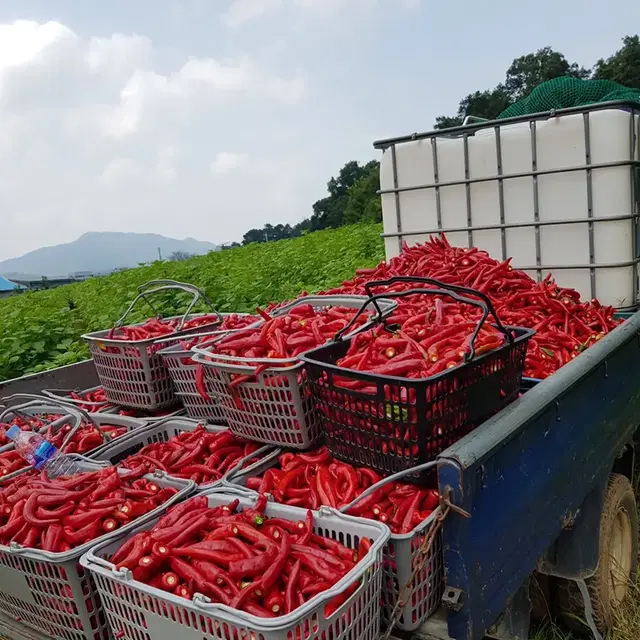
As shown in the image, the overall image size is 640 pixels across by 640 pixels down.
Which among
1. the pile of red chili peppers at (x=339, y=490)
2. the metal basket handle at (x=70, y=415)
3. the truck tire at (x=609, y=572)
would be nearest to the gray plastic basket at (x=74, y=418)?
the metal basket handle at (x=70, y=415)

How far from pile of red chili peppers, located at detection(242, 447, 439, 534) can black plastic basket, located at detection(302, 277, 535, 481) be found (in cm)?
7

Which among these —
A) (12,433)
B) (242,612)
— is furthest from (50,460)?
(242,612)

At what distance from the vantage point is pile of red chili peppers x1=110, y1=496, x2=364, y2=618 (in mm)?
1864

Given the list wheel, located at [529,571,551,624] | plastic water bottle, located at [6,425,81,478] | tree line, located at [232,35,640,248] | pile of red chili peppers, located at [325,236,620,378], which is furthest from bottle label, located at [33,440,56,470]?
tree line, located at [232,35,640,248]

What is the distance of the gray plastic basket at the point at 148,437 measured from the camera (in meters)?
3.24

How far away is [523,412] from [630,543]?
188 cm

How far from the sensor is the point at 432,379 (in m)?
2.16

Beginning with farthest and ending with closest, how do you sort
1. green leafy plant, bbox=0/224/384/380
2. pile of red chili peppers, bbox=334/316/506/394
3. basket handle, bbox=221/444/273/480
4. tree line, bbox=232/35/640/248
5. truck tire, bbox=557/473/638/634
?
tree line, bbox=232/35/640/248 < green leafy plant, bbox=0/224/384/380 < truck tire, bbox=557/473/638/634 < basket handle, bbox=221/444/273/480 < pile of red chili peppers, bbox=334/316/506/394

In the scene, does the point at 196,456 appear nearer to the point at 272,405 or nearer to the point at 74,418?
the point at 272,405

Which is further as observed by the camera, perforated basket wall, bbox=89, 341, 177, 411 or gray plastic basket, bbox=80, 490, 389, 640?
perforated basket wall, bbox=89, 341, 177, 411

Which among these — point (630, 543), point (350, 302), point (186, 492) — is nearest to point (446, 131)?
point (350, 302)

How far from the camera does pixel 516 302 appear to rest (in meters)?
4.18

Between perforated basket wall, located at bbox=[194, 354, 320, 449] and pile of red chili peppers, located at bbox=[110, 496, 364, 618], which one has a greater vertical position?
perforated basket wall, located at bbox=[194, 354, 320, 449]

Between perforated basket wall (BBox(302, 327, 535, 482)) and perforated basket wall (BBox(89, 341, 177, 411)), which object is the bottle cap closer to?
perforated basket wall (BBox(89, 341, 177, 411))
